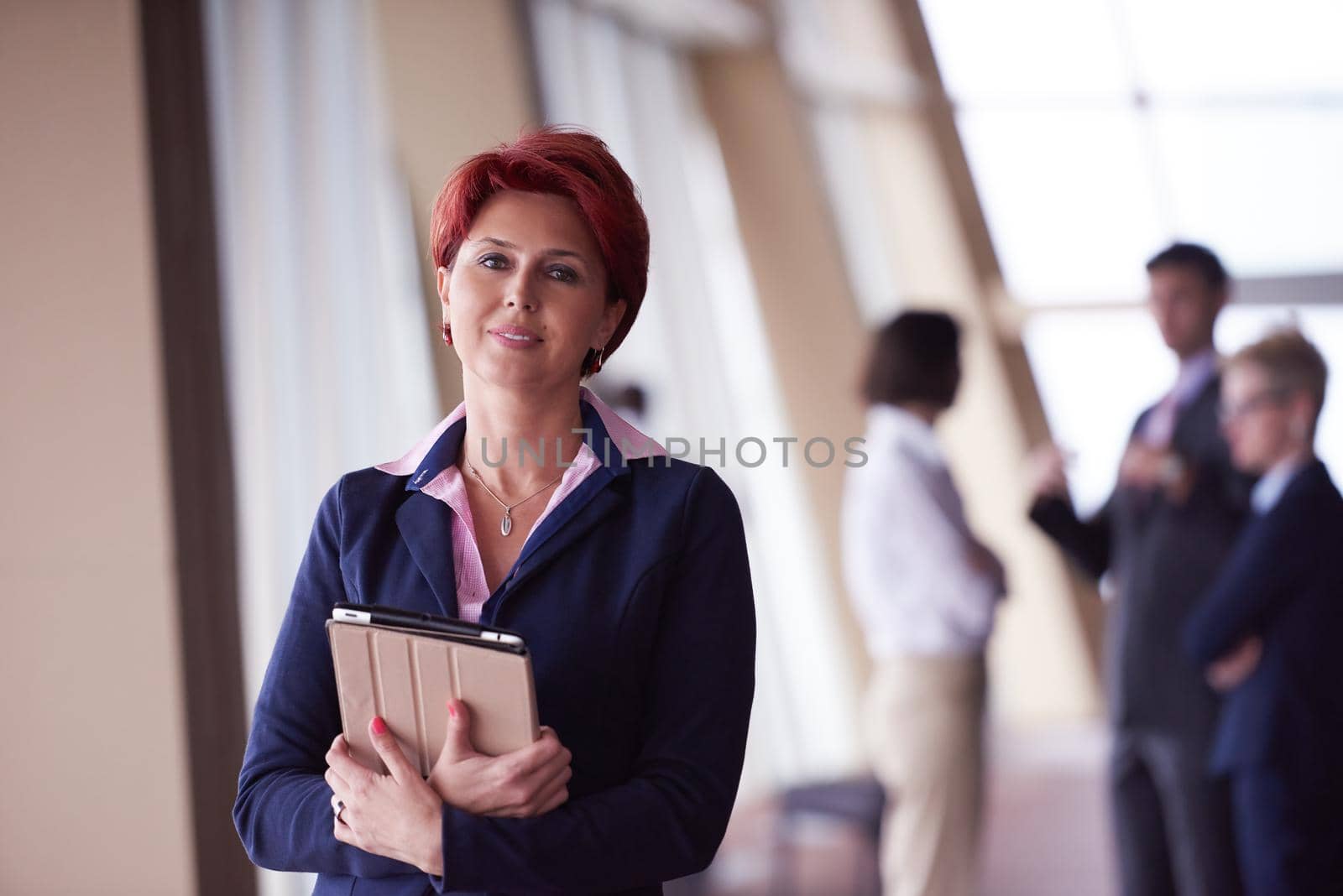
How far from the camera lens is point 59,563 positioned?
10.1 ft

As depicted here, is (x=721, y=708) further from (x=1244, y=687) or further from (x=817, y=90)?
(x=817, y=90)

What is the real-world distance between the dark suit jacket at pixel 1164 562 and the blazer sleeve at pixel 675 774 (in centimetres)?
229

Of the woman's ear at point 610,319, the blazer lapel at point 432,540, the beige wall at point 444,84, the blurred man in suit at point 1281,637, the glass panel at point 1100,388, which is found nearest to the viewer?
the blazer lapel at point 432,540

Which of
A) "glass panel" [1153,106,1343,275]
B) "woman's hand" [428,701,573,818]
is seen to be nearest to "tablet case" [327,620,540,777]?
"woman's hand" [428,701,573,818]

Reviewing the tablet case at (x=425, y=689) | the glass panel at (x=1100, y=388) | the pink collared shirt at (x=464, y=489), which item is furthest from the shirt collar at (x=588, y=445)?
the glass panel at (x=1100, y=388)

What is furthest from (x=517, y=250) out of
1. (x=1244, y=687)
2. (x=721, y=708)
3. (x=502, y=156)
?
(x=1244, y=687)

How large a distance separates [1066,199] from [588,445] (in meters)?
2.58

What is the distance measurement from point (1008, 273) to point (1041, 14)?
2.58ft

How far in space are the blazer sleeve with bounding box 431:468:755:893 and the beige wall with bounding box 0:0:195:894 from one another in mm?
2347

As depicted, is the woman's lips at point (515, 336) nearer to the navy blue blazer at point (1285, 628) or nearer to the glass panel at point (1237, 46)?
the navy blue blazer at point (1285, 628)

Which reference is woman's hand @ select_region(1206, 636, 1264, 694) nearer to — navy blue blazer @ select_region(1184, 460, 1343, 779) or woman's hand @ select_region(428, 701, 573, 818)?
navy blue blazer @ select_region(1184, 460, 1343, 779)

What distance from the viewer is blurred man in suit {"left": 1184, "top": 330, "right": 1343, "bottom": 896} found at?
A: 3031 millimetres

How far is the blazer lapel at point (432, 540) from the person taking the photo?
120cm

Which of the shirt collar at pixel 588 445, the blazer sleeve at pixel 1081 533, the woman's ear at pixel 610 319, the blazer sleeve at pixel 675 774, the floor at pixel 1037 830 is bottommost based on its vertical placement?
the floor at pixel 1037 830
